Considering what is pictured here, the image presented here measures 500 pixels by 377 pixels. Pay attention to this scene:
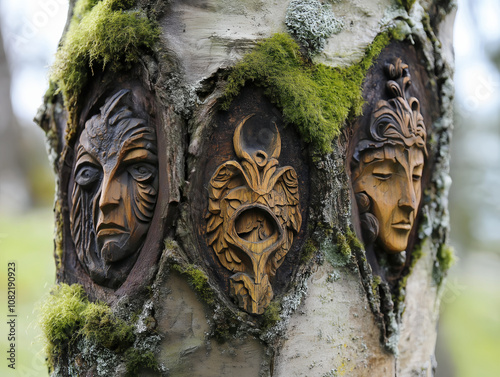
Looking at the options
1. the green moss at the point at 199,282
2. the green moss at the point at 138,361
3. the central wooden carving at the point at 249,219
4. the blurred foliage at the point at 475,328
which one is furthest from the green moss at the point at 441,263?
the blurred foliage at the point at 475,328

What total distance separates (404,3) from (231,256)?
1.53 metres

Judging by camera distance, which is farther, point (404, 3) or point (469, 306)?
point (469, 306)

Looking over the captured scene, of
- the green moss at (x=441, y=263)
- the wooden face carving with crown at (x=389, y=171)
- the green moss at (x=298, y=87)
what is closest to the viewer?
the green moss at (x=298, y=87)

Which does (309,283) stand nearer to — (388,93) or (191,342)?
(191,342)

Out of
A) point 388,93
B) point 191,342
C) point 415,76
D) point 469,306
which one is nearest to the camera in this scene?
point 191,342

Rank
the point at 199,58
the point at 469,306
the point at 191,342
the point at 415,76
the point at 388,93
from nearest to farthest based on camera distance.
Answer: the point at 191,342
the point at 199,58
the point at 388,93
the point at 415,76
the point at 469,306

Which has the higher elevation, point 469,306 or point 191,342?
point 469,306

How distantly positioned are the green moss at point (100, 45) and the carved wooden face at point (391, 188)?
111 cm

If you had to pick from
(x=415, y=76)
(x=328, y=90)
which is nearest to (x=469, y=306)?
(x=415, y=76)

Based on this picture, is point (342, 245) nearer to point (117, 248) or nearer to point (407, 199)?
point (407, 199)

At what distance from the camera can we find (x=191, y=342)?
6.04ft

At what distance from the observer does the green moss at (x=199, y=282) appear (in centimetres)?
183

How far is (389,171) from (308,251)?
58 centimetres

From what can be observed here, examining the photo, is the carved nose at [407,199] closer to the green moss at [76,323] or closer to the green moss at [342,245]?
the green moss at [342,245]
